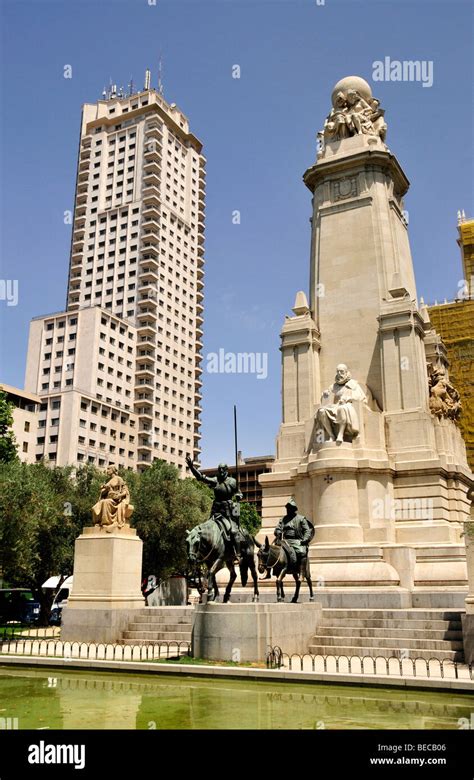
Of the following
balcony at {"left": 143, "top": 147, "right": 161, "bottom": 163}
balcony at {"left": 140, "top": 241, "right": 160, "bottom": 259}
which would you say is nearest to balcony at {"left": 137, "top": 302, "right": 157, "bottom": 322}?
balcony at {"left": 140, "top": 241, "right": 160, "bottom": 259}

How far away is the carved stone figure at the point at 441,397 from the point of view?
28.5 meters

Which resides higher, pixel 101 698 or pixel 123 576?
pixel 123 576

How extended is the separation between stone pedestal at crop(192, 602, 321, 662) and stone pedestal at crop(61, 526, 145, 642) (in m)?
5.72

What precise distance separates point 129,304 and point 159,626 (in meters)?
97.0

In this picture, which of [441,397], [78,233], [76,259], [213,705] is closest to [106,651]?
[213,705]

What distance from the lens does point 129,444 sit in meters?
105

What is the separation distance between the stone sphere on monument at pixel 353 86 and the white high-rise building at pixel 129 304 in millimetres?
66897

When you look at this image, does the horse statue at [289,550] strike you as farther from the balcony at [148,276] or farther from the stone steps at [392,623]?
the balcony at [148,276]

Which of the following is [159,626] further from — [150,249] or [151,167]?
[151,167]

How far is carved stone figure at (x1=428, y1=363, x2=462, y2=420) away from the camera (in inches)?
1121

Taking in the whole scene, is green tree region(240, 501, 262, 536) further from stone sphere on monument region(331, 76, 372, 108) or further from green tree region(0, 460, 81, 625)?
stone sphere on monument region(331, 76, 372, 108)
